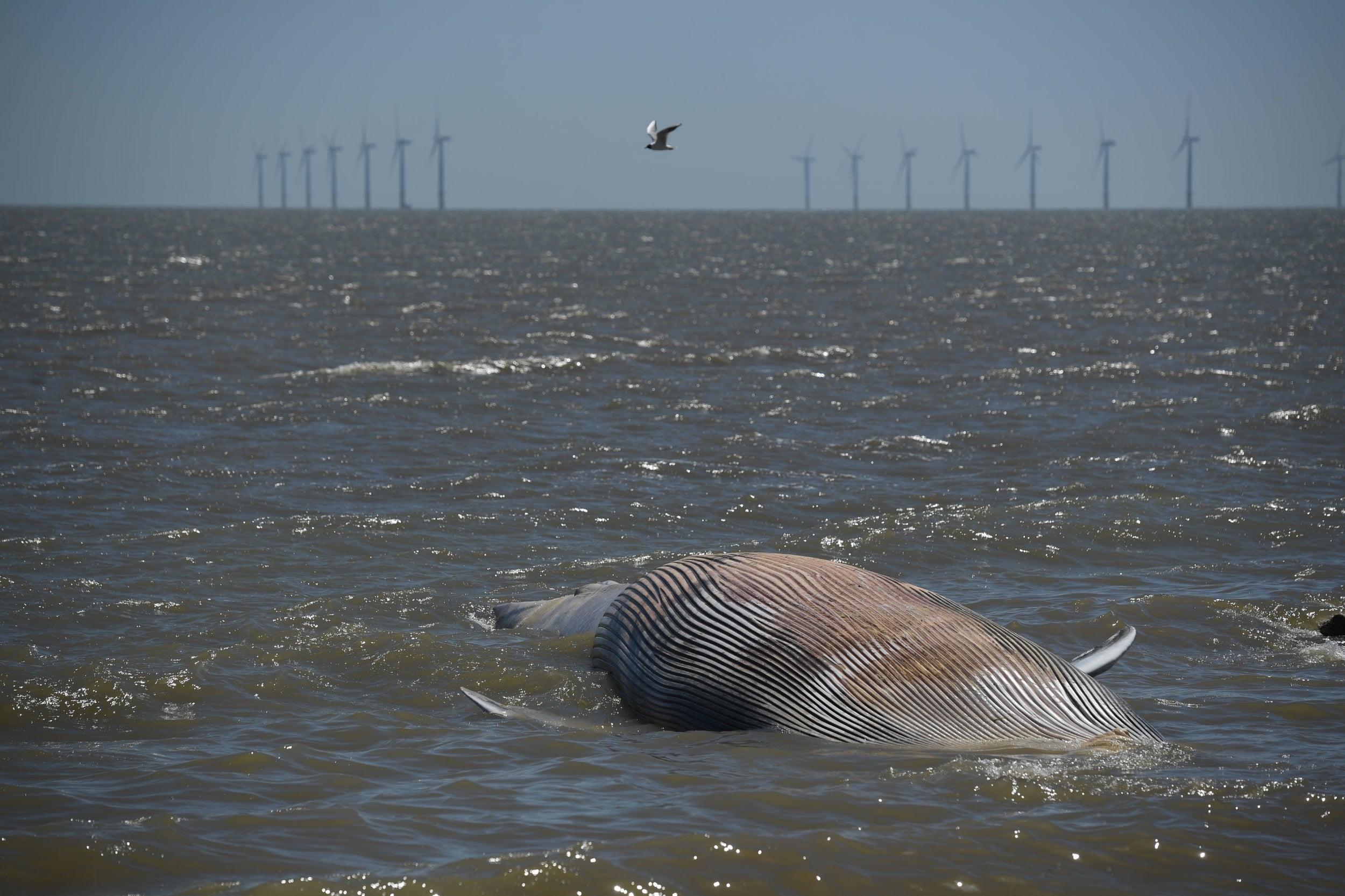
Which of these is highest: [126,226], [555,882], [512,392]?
[126,226]

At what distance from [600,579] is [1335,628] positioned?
16.8 ft

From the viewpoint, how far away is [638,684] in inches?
265

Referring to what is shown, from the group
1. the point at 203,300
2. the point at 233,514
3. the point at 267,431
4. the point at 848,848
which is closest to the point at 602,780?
the point at 848,848

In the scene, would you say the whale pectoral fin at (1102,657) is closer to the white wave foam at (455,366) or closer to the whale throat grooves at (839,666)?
the whale throat grooves at (839,666)

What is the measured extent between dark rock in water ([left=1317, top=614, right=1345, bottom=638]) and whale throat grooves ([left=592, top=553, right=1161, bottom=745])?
3.26 meters

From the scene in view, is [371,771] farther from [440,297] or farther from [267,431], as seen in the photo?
[440,297]

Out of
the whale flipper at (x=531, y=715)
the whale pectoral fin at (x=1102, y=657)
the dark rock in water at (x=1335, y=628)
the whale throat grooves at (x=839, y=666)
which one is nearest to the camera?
the whale throat grooves at (x=839, y=666)

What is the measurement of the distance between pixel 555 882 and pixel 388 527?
7088 millimetres

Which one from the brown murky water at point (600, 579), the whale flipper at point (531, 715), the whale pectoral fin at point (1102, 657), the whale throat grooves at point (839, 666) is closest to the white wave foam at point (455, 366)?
the brown murky water at point (600, 579)

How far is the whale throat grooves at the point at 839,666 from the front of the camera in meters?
5.71

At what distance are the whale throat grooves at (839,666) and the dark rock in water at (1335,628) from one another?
3264mm

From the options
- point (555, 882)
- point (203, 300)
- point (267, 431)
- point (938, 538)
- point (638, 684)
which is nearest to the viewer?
point (555, 882)

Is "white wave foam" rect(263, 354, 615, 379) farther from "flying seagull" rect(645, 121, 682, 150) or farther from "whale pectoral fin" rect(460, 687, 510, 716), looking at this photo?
"whale pectoral fin" rect(460, 687, 510, 716)

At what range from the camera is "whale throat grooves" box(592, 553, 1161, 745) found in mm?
5715
